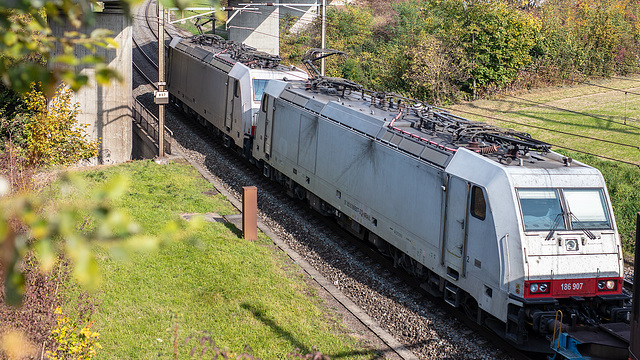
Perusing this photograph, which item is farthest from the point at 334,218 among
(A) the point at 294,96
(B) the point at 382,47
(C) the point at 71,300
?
(B) the point at 382,47

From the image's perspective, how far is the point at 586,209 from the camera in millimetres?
10219

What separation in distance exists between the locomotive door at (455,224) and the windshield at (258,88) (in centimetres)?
1110

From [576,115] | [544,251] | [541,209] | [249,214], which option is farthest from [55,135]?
[576,115]

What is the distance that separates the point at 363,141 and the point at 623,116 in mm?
21635

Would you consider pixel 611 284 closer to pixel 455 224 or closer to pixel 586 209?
pixel 586 209

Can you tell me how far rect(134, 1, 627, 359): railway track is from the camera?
10758mm

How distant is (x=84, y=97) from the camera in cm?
2430

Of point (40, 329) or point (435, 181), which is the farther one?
point (435, 181)

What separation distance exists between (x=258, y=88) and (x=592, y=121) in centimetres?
1773

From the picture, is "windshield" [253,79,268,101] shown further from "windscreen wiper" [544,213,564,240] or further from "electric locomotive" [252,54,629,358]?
"windscreen wiper" [544,213,564,240]

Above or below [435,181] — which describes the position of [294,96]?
above

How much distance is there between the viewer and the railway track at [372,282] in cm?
1076

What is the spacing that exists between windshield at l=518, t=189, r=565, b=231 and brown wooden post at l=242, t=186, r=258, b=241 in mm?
7226

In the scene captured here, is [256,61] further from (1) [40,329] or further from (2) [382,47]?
(2) [382,47]
